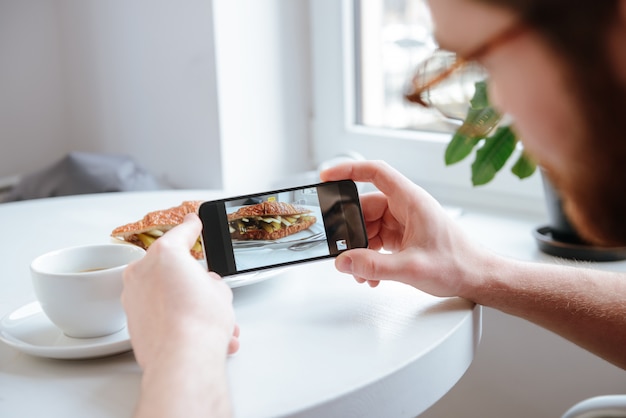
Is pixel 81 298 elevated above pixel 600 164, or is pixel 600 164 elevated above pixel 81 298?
pixel 600 164

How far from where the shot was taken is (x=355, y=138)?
66.6 inches

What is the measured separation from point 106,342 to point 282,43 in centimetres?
103

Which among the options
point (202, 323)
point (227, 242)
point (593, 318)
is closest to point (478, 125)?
point (593, 318)

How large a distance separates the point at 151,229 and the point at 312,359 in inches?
12.5

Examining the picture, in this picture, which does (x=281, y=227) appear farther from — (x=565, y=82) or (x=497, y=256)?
(x=565, y=82)

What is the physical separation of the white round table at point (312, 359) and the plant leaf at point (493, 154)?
341mm

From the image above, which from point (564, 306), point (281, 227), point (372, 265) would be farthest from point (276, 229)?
point (564, 306)

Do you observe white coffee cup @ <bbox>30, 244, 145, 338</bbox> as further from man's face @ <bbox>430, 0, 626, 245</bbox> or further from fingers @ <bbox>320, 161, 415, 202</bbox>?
man's face @ <bbox>430, 0, 626, 245</bbox>

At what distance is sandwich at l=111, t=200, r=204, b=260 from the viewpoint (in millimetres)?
941

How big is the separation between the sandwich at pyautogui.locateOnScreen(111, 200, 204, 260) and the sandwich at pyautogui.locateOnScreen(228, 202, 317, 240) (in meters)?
0.13

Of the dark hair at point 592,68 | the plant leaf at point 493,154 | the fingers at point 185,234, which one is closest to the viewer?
the dark hair at point 592,68

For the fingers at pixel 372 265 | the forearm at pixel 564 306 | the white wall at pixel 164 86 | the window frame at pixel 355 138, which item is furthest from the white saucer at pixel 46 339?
the window frame at pixel 355 138

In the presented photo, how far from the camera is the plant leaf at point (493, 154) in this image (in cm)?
118

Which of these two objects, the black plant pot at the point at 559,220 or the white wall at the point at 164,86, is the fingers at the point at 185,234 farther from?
the white wall at the point at 164,86
